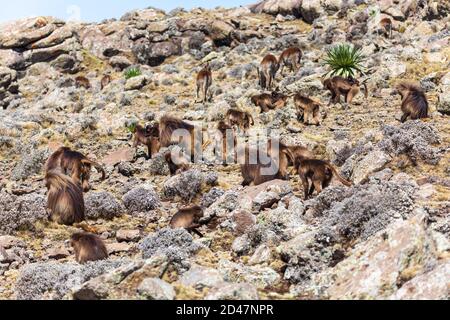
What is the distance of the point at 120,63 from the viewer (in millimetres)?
41469

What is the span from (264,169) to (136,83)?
62.8ft

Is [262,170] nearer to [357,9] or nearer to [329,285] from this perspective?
[329,285]

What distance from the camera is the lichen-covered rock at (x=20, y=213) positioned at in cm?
1091

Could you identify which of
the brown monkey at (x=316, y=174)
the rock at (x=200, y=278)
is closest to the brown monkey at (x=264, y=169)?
the brown monkey at (x=316, y=174)

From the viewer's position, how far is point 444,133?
585 inches

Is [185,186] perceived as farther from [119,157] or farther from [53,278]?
[53,278]

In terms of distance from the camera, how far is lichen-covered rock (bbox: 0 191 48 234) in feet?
35.8

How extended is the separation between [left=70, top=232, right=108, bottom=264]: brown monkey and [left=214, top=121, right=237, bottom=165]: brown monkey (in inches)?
308

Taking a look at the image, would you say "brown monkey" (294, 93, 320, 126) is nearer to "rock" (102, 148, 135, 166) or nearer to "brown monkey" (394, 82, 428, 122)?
"brown monkey" (394, 82, 428, 122)

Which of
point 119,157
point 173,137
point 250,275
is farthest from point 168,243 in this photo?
point 119,157

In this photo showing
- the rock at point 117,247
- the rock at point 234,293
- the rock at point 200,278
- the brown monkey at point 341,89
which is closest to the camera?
the rock at point 234,293

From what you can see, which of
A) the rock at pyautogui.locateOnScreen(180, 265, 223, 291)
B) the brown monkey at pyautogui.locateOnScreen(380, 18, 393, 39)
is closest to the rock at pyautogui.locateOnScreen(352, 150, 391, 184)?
the rock at pyautogui.locateOnScreen(180, 265, 223, 291)

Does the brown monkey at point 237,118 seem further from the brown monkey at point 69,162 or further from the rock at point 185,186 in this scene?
the brown monkey at point 69,162

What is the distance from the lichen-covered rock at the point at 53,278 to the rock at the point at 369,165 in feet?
20.2
